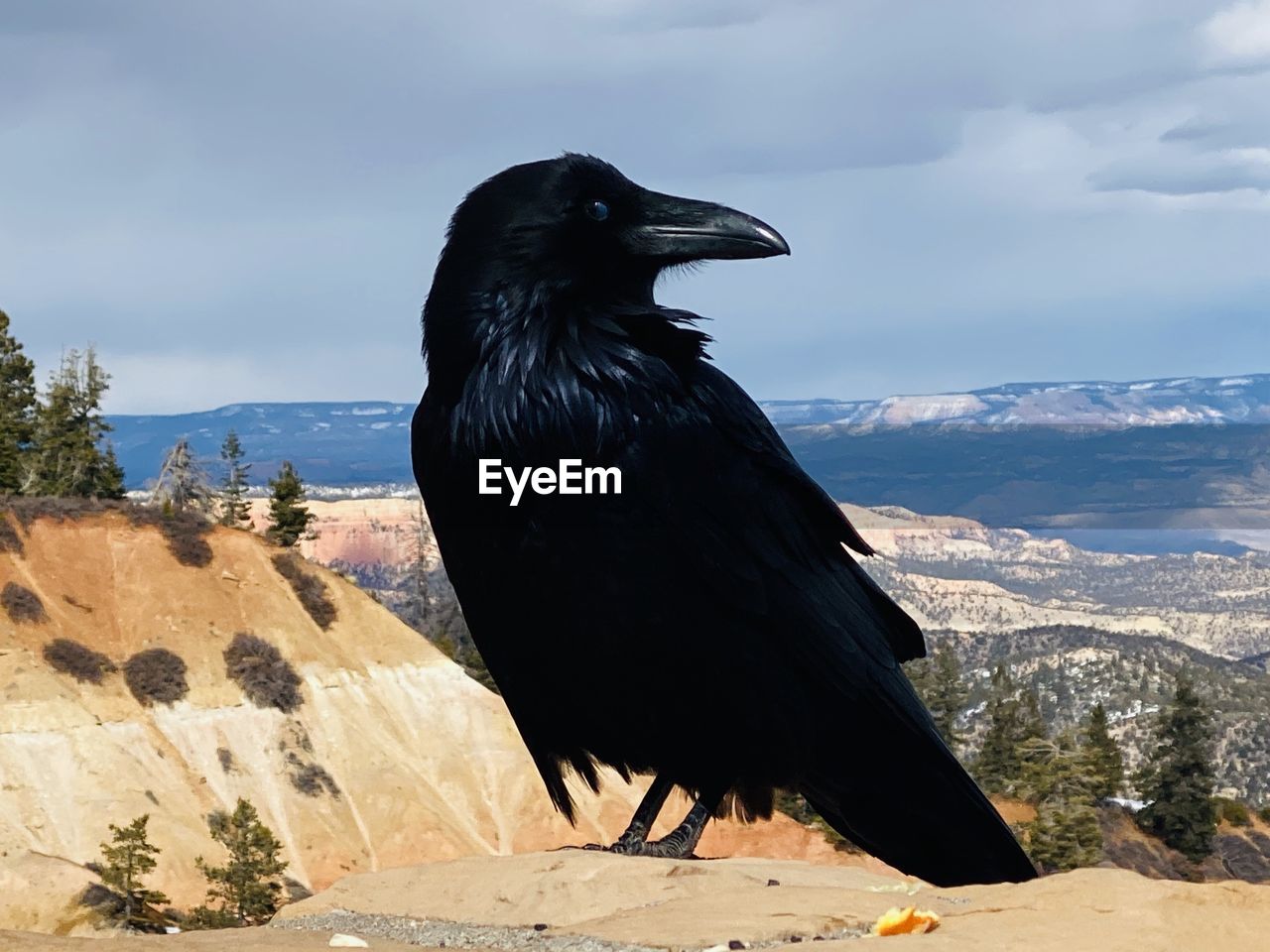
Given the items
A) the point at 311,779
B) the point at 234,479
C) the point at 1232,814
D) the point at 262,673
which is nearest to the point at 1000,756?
the point at 1232,814

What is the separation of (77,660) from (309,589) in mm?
13176

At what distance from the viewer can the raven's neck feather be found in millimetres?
5531

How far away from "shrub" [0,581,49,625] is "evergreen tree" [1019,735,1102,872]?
4590 cm

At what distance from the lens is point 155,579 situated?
65688 millimetres

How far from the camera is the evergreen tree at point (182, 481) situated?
259 feet

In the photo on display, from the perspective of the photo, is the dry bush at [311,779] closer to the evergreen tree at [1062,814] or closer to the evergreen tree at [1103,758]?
the evergreen tree at [1062,814]

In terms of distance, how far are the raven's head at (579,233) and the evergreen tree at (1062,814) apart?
161 ft

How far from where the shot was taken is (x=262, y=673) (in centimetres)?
6506

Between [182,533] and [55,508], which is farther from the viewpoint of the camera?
[182,533]

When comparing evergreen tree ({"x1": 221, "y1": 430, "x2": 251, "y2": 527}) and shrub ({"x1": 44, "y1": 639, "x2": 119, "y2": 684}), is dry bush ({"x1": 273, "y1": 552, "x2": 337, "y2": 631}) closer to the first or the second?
shrub ({"x1": 44, "y1": 639, "x2": 119, "y2": 684})

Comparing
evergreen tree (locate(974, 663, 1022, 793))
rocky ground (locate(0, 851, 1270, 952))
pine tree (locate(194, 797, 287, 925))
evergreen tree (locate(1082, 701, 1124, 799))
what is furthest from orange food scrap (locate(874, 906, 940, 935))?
evergreen tree (locate(1082, 701, 1124, 799))

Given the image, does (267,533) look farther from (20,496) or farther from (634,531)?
(634,531)

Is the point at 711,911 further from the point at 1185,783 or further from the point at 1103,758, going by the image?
the point at 1103,758

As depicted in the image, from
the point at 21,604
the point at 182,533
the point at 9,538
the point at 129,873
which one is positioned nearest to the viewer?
the point at 129,873
